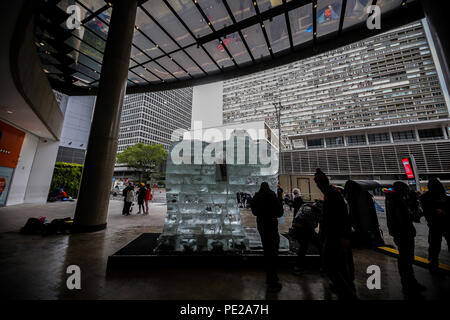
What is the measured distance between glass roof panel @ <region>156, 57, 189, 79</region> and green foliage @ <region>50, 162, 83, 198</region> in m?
12.7

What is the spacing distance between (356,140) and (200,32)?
108 ft

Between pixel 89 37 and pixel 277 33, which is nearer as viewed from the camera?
pixel 277 33

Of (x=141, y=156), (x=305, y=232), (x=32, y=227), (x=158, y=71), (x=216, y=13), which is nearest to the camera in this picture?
(x=305, y=232)

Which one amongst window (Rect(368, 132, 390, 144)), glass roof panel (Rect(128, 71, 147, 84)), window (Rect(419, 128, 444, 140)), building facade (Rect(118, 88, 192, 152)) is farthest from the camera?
building facade (Rect(118, 88, 192, 152))

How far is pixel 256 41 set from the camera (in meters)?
8.50

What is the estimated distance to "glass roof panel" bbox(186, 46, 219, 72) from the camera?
9.28m

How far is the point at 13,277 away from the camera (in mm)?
2719

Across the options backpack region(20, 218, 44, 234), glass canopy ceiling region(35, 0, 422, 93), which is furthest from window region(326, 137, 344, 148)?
backpack region(20, 218, 44, 234)

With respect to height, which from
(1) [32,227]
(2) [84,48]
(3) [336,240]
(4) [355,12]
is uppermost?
(2) [84,48]

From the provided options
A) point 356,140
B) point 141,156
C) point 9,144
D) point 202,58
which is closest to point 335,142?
point 356,140

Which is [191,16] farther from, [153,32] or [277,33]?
[277,33]

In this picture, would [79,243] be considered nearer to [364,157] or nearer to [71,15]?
[71,15]

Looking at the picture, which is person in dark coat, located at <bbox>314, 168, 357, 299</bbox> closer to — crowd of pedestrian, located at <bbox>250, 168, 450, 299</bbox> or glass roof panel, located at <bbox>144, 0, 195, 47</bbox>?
crowd of pedestrian, located at <bbox>250, 168, 450, 299</bbox>

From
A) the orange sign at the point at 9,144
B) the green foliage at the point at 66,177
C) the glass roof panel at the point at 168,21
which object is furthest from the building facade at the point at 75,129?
the glass roof panel at the point at 168,21
